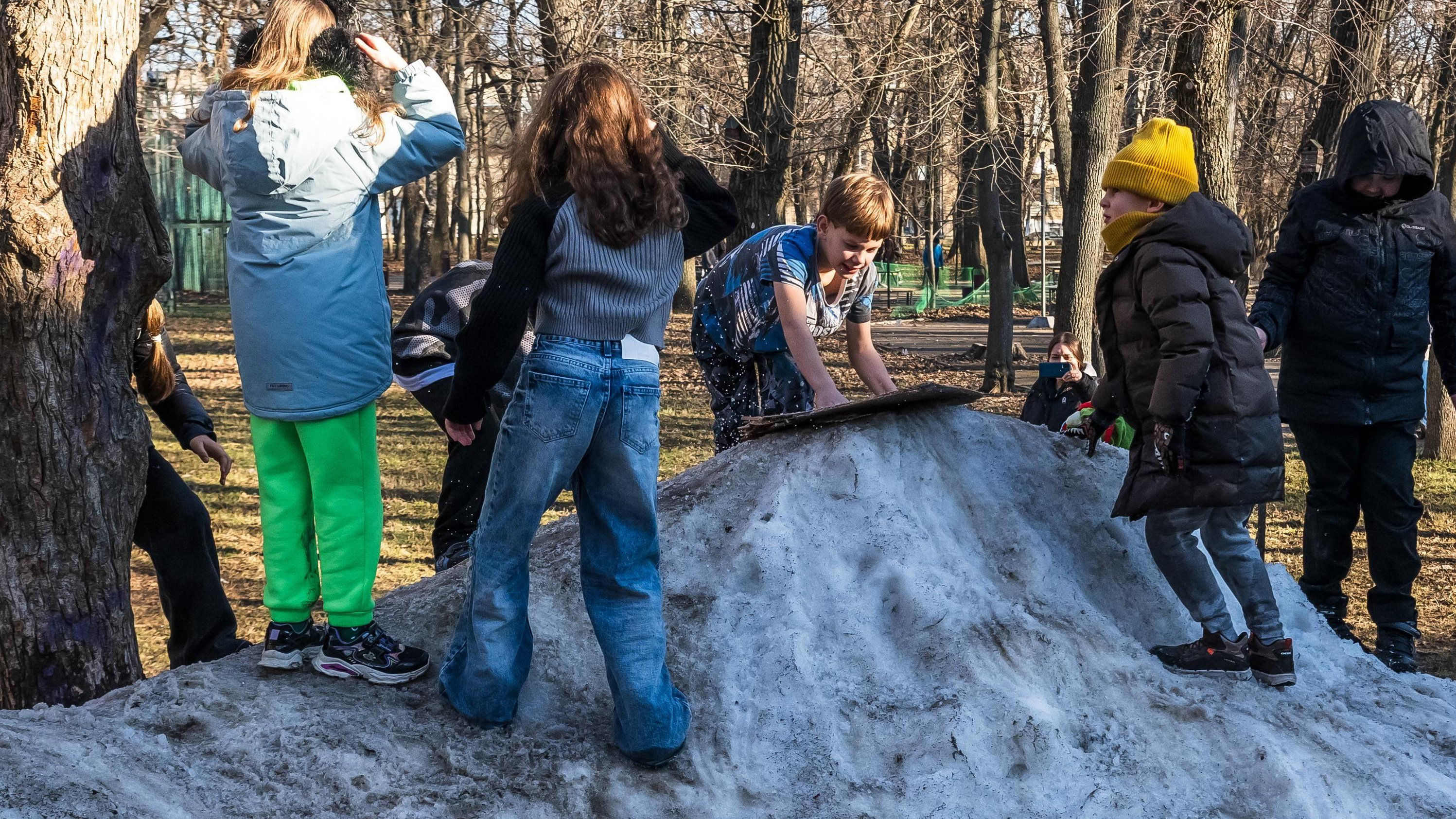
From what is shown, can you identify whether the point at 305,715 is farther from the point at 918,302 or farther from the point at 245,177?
the point at 918,302

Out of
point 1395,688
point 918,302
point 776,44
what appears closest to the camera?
point 1395,688

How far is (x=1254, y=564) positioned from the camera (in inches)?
146

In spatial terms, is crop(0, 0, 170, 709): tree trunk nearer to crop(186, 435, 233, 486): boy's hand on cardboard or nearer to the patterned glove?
crop(186, 435, 233, 486): boy's hand on cardboard

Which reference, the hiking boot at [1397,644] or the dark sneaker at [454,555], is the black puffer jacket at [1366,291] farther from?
the dark sneaker at [454,555]

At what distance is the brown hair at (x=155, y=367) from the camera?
4137 mm

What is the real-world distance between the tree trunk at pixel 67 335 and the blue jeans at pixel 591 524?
131 centimetres

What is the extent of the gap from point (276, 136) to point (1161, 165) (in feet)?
8.42

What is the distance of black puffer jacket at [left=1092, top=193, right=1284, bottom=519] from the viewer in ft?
11.5

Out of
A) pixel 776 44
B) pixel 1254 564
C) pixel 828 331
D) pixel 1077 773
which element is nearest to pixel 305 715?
pixel 1077 773

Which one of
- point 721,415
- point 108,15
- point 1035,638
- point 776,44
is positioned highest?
point 776,44

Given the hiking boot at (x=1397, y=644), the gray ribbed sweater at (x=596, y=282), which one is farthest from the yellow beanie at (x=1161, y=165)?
the hiking boot at (x=1397, y=644)

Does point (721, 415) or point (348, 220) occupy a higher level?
point (348, 220)

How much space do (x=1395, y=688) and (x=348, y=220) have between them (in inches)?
141

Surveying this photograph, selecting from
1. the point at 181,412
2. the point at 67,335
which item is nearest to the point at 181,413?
the point at 181,412
